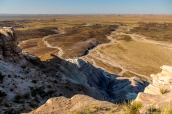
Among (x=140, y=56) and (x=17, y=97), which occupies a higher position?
(x=17, y=97)

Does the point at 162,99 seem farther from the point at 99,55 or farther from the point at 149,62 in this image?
the point at 99,55

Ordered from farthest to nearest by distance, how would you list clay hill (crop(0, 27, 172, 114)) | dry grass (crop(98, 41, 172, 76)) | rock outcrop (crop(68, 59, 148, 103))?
1. dry grass (crop(98, 41, 172, 76))
2. rock outcrop (crop(68, 59, 148, 103))
3. clay hill (crop(0, 27, 172, 114))

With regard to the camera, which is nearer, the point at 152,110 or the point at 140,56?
the point at 152,110

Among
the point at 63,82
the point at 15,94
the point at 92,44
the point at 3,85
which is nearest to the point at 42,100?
the point at 15,94

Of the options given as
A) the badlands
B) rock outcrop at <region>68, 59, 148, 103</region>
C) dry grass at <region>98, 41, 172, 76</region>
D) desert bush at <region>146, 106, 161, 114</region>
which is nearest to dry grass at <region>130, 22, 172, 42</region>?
dry grass at <region>98, 41, 172, 76</region>

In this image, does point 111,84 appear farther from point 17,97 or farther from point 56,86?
point 17,97

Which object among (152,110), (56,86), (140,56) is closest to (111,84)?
(56,86)

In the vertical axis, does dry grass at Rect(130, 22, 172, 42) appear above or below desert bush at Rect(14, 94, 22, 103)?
below

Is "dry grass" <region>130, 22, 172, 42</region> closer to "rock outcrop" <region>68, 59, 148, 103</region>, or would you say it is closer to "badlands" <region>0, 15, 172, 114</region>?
"badlands" <region>0, 15, 172, 114</region>
